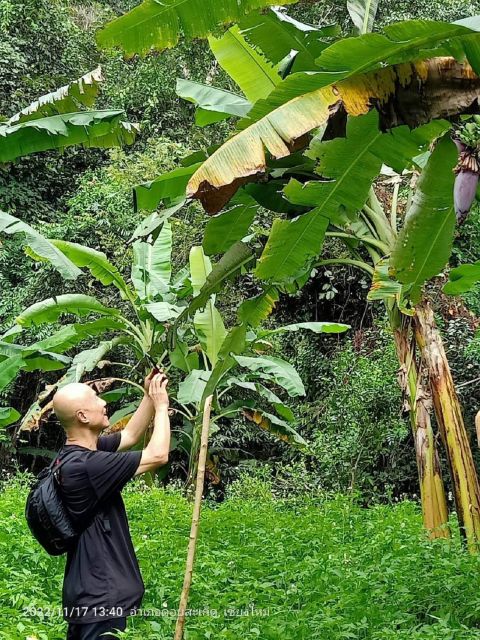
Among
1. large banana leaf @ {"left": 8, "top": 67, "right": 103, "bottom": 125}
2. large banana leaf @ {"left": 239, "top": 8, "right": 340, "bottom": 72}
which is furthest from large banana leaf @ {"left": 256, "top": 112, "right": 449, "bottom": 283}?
large banana leaf @ {"left": 8, "top": 67, "right": 103, "bottom": 125}

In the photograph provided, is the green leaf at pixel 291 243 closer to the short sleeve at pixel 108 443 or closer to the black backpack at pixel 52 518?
the short sleeve at pixel 108 443

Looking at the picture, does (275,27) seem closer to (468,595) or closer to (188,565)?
(188,565)

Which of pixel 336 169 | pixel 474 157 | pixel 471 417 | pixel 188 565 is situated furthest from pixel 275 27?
pixel 471 417

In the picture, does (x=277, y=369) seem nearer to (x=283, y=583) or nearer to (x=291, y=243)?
(x=283, y=583)

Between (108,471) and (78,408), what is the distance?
29cm

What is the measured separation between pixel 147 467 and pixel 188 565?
1.39 feet

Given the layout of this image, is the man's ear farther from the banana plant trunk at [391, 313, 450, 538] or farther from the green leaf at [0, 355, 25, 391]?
the green leaf at [0, 355, 25, 391]

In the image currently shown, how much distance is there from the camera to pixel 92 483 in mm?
2779

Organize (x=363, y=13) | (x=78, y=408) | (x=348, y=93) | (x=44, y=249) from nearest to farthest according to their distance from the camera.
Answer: (x=348, y=93) → (x=78, y=408) → (x=363, y=13) → (x=44, y=249)

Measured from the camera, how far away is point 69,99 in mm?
6039

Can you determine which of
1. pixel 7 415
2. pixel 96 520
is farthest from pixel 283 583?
pixel 7 415

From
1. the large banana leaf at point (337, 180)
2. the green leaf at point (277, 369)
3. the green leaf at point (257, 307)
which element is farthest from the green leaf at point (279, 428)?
the large banana leaf at point (337, 180)

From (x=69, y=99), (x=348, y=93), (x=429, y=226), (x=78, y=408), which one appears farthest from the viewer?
(x=69, y=99)

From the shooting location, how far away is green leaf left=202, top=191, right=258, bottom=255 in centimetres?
417
